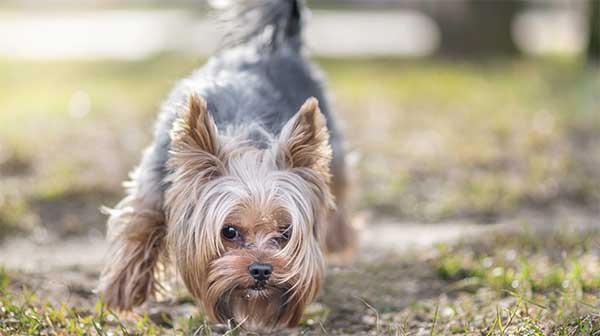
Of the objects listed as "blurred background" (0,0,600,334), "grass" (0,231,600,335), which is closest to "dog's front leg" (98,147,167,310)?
"grass" (0,231,600,335)

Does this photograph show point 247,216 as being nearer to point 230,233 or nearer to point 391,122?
point 230,233

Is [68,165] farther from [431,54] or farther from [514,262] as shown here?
[431,54]

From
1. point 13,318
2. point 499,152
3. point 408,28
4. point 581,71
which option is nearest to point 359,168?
point 499,152

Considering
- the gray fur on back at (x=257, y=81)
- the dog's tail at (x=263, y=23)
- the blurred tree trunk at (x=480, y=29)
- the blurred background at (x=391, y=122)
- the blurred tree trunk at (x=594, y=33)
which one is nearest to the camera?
the gray fur on back at (x=257, y=81)

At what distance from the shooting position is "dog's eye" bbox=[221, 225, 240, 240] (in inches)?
167

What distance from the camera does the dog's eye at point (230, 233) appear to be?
4.25 metres

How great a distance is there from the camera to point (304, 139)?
4.38 metres

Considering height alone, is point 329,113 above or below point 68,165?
above

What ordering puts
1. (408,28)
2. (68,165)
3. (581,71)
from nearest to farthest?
1. (68,165)
2. (581,71)
3. (408,28)

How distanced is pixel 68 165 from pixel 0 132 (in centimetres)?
144

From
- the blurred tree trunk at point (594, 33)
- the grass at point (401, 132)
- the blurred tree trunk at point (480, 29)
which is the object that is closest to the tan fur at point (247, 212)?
the grass at point (401, 132)

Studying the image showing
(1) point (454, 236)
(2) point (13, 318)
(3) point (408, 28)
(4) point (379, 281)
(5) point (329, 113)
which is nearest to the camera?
(2) point (13, 318)

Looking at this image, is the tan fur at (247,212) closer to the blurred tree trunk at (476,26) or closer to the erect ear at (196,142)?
the erect ear at (196,142)

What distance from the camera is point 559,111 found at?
10.9 meters
